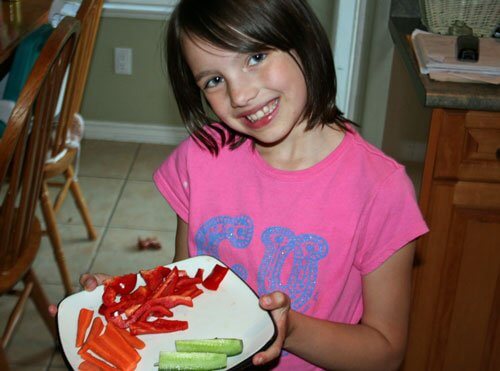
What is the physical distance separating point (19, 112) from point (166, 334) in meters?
0.68

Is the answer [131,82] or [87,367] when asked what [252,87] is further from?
[131,82]

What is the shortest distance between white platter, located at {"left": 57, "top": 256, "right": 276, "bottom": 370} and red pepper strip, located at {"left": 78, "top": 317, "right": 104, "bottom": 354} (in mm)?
13

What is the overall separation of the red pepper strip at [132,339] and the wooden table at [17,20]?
115 cm

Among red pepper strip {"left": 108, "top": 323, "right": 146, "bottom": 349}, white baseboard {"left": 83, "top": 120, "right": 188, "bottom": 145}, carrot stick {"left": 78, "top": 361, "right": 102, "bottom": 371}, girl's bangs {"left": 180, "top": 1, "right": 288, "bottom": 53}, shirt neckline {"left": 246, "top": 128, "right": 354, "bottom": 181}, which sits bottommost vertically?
white baseboard {"left": 83, "top": 120, "right": 188, "bottom": 145}

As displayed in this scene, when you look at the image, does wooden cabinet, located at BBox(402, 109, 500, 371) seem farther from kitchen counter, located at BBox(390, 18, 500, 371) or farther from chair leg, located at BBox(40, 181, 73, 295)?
chair leg, located at BBox(40, 181, 73, 295)

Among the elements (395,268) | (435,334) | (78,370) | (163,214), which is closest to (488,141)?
(435,334)

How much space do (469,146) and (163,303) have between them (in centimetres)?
88

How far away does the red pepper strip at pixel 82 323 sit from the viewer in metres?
1.00

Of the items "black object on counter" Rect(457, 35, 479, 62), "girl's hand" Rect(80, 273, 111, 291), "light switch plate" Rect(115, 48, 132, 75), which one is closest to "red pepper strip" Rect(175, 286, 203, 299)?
"girl's hand" Rect(80, 273, 111, 291)

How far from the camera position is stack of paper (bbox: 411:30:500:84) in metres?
1.65

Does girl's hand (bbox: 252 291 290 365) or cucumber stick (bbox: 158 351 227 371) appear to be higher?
girl's hand (bbox: 252 291 290 365)

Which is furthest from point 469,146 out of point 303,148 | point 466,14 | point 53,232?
point 53,232

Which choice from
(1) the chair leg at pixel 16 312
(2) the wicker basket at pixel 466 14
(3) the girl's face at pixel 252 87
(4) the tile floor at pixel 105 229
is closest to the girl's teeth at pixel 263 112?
(3) the girl's face at pixel 252 87

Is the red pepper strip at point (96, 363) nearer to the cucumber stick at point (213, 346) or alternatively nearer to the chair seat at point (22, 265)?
the cucumber stick at point (213, 346)
